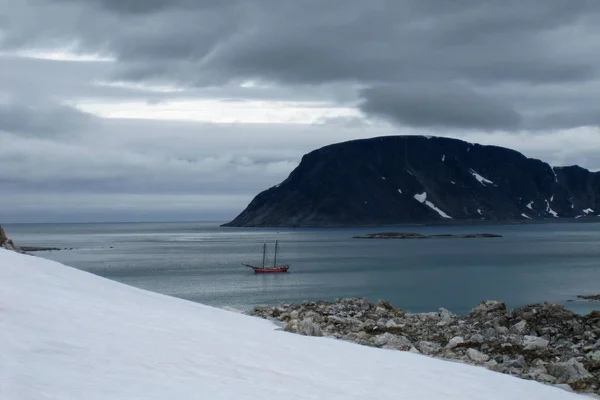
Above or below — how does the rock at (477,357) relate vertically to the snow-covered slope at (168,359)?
below

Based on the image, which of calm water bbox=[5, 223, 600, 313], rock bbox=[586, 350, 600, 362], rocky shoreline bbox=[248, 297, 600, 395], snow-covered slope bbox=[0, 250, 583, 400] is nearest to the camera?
snow-covered slope bbox=[0, 250, 583, 400]

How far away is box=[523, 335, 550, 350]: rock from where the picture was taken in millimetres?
17053

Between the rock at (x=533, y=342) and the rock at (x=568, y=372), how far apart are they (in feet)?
10.2

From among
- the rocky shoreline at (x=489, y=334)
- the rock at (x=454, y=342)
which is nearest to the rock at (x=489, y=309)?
the rocky shoreline at (x=489, y=334)

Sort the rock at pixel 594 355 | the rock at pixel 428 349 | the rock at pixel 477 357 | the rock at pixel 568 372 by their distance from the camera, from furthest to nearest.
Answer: the rock at pixel 428 349 < the rock at pixel 594 355 < the rock at pixel 477 357 < the rock at pixel 568 372

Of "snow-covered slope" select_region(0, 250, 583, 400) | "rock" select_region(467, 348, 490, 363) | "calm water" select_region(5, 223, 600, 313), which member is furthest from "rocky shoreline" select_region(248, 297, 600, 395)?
"calm water" select_region(5, 223, 600, 313)

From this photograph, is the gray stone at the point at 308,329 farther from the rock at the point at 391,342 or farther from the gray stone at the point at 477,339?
the gray stone at the point at 477,339

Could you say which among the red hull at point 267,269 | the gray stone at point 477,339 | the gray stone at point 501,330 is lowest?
the red hull at point 267,269

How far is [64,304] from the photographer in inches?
488

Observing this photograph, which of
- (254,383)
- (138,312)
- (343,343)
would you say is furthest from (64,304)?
(343,343)

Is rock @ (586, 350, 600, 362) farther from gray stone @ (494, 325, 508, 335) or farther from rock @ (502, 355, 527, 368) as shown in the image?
gray stone @ (494, 325, 508, 335)

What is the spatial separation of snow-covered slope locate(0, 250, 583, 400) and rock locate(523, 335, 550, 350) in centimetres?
416

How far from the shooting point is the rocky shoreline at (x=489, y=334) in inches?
557

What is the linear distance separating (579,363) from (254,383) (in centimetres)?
775
